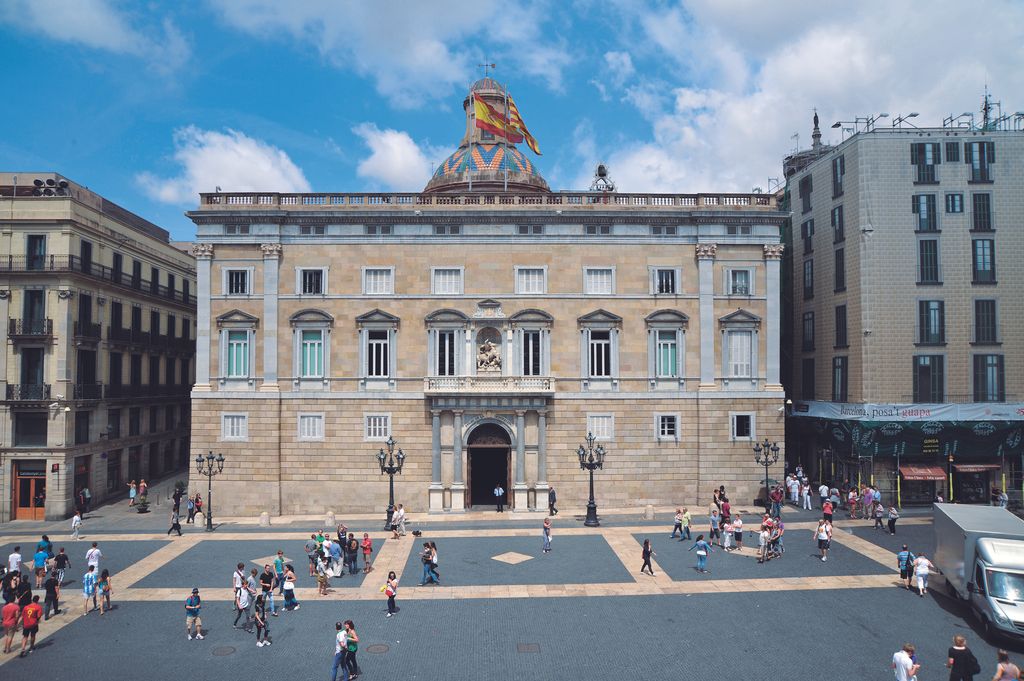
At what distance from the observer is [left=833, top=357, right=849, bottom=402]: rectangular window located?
127ft

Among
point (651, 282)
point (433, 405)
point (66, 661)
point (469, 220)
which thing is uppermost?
point (469, 220)

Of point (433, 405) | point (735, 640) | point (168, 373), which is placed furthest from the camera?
point (168, 373)

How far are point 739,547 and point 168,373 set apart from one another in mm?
41292

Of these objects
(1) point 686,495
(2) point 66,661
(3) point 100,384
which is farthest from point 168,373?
(1) point 686,495

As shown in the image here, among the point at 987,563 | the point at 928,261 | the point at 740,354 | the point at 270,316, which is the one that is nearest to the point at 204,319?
the point at 270,316

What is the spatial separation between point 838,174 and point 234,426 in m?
38.5

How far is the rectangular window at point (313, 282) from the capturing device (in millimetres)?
37188

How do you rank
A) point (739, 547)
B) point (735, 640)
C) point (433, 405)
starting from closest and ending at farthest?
point (735, 640) < point (739, 547) < point (433, 405)

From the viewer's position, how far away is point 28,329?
36.9 metres

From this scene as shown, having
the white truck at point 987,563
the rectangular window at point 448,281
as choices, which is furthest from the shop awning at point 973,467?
the rectangular window at point 448,281

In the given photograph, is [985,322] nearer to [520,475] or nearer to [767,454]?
[767,454]

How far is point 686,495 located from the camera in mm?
37000

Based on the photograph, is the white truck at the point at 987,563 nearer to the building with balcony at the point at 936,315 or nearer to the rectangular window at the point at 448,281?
the building with balcony at the point at 936,315

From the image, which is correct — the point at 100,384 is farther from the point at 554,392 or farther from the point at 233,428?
the point at 554,392
